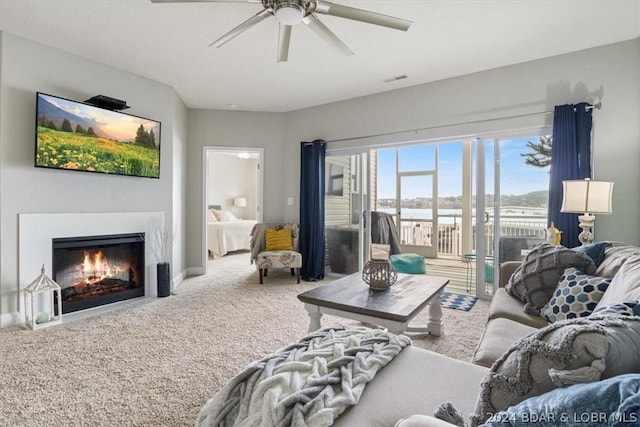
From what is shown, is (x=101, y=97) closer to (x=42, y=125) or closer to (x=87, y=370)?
(x=42, y=125)

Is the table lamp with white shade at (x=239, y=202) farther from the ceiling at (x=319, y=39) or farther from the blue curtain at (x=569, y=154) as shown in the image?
the blue curtain at (x=569, y=154)

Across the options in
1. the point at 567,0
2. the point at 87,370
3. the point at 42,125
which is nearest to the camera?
the point at 87,370

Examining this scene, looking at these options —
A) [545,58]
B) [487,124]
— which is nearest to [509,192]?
[487,124]

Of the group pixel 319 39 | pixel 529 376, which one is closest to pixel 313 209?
pixel 319 39

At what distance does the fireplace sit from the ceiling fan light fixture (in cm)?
291

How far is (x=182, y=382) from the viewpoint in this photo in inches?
74.7

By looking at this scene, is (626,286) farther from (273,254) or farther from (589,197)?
(273,254)

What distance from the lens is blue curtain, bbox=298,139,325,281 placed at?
4660mm

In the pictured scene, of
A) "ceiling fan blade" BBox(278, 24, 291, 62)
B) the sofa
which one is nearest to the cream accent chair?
"ceiling fan blade" BBox(278, 24, 291, 62)

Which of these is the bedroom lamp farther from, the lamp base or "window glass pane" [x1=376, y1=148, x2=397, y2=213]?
"window glass pane" [x1=376, y1=148, x2=397, y2=213]

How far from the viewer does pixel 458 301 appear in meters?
3.63

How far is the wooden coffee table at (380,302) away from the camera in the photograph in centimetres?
186

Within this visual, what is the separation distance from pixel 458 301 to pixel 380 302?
2.05 meters

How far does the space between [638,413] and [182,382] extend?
2.07 meters
